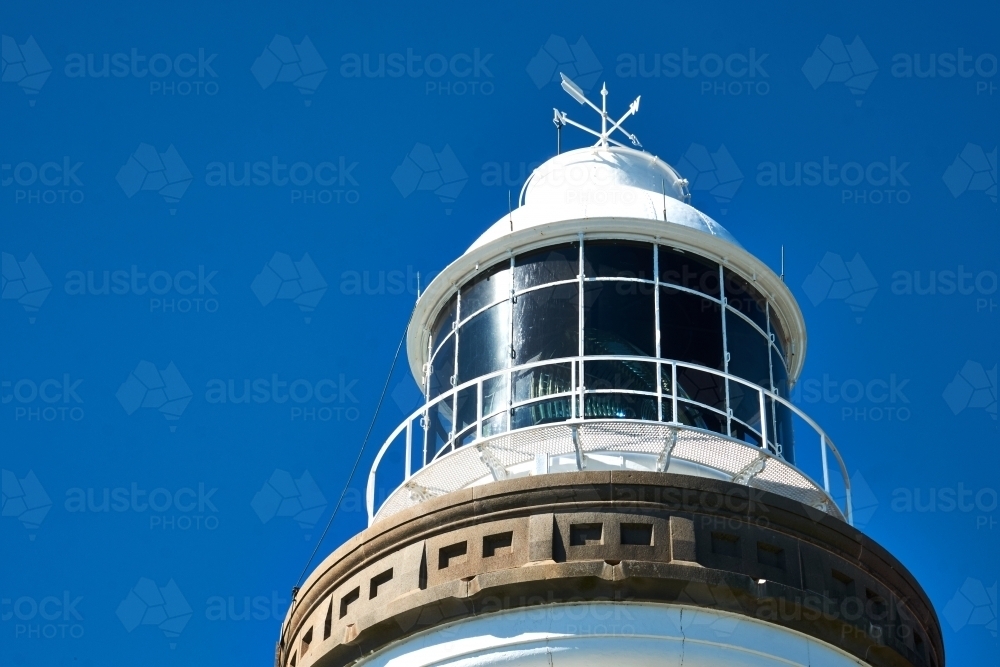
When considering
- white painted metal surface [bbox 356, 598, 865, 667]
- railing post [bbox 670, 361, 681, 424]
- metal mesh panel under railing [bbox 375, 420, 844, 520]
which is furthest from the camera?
railing post [bbox 670, 361, 681, 424]

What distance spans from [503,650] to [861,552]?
3.45 metres

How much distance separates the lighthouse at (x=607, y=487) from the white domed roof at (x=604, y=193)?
0.18 feet

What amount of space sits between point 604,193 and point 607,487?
4605 millimetres

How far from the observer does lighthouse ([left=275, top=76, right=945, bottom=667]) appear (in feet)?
54.3

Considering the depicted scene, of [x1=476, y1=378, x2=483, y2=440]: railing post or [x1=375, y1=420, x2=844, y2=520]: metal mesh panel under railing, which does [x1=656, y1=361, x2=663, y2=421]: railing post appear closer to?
[x1=375, y1=420, x2=844, y2=520]: metal mesh panel under railing

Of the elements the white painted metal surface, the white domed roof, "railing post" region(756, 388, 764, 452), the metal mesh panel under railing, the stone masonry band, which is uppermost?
the white domed roof

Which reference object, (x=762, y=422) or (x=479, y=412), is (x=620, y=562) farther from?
(x=479, y=412)

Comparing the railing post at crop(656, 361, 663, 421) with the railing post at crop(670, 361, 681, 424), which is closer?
the railing post at crop(670, 361, 681, 424)

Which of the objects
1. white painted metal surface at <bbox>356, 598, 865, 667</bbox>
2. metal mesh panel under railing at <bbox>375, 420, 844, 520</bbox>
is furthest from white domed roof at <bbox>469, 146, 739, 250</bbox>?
white painted metal surface at <bbox>356, 598, 865, 667</bbox>

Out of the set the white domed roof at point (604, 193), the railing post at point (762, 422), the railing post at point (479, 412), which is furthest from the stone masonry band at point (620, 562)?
the white domed roof at point (604, 193)

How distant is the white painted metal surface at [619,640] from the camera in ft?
53.5

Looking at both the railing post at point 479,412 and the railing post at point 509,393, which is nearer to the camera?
the railing post at point 509,393

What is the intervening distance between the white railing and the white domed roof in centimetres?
178

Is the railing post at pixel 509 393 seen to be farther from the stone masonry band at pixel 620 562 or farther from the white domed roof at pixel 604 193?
the white domed roof at pixel 604 193
